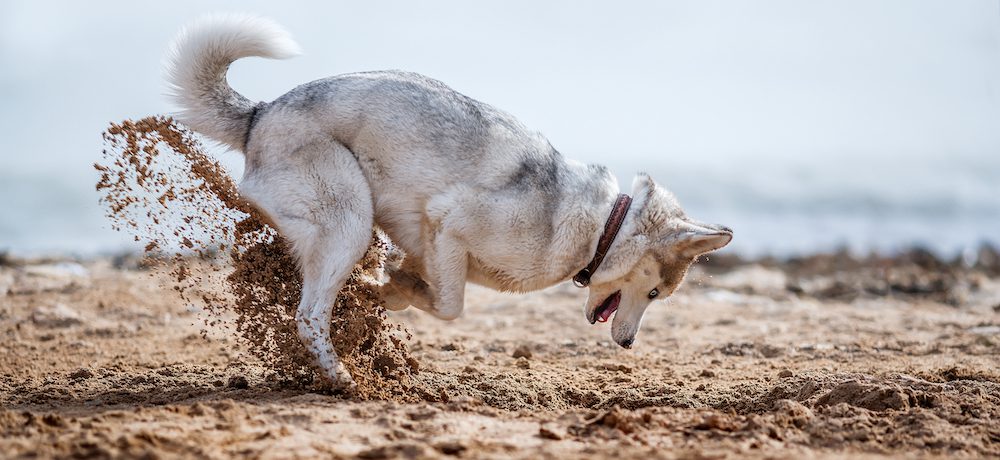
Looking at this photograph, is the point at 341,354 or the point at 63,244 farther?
the point at 63,244

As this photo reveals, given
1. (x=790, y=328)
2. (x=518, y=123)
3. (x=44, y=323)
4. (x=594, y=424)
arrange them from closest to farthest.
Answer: (x=594, y=424) < (x=518, y=123) < (x=44, y=323) < (x=790, y=328)

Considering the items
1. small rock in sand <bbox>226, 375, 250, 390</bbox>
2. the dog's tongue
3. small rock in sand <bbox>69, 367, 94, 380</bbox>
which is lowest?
small rock in sand <bbox>226, 375, 250, 390</bbox>

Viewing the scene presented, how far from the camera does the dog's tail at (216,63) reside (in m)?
6.00

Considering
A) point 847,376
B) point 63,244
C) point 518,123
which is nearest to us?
point 518,123

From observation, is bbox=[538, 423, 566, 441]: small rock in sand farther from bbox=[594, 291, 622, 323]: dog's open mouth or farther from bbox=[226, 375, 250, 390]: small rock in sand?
bbox=[226, 375, 250, 390]: small rock in sand

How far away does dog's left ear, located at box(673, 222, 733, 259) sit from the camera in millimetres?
6125

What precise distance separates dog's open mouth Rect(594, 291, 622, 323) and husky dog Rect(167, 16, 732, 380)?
1.17ft

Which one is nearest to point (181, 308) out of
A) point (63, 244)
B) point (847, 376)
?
point (847, 376)

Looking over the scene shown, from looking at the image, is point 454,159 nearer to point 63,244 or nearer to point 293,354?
point 293,354

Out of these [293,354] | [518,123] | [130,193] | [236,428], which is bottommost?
[236,428]

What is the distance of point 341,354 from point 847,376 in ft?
11.3

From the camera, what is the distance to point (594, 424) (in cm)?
497

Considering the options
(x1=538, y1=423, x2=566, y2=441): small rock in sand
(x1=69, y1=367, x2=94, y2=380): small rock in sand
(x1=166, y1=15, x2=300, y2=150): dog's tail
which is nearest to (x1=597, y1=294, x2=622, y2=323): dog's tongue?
(x1=538, y1=423, x2=566, y2=441): small rock in sand

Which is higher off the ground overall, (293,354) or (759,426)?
(293,354)
